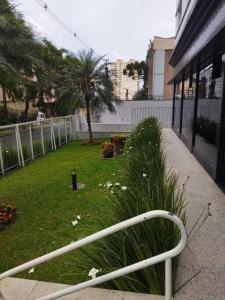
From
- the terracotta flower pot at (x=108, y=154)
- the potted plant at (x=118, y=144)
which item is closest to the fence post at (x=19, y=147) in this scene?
the terracotta flower pot at (x=108, y=154)

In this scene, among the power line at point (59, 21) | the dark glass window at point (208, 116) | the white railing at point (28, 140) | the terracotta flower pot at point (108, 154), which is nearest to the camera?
the dark glass window at point (208, 116)

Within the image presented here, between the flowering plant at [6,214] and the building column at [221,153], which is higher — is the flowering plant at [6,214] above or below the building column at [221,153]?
below

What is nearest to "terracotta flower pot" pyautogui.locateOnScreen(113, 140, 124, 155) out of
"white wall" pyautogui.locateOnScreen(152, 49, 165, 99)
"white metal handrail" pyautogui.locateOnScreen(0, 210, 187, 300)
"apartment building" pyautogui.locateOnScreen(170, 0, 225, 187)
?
"apartment building" pyautogui.locateOnScreen(170, 0, 225, 187)

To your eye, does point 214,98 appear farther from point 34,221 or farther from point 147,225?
point 34,221

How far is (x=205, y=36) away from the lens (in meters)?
4.92

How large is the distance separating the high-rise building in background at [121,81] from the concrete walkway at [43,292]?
37.9 feet

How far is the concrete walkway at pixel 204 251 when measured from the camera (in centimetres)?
199

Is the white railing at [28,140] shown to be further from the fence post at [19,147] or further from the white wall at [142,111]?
the white wall at [142,111]

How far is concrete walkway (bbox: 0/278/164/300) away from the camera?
1.96 metres

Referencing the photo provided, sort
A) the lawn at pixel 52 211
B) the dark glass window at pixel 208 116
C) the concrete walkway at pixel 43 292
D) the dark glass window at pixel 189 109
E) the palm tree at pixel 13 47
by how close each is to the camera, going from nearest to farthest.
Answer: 1. the concrete walkway at pixel 43 292
2. the lawn at pixel 52 211
3. the palm tree at pixel 13 47
4. the dark glass window at pixel 208 116
5. the dark glass window at pixel 189 109

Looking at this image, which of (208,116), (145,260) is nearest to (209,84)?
(208,116)

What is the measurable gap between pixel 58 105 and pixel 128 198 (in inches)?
416

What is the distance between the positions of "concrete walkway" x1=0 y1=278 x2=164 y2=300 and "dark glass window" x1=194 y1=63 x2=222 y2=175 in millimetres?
3347

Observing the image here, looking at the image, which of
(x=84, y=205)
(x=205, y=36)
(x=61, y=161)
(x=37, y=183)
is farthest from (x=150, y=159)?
(x=61, y=161)
